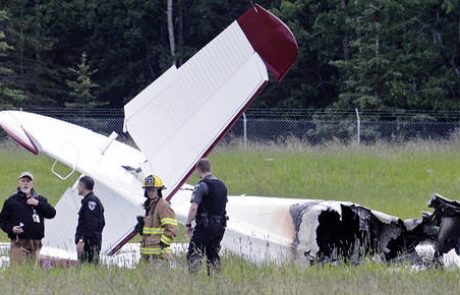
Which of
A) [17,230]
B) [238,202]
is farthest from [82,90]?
[17,230]

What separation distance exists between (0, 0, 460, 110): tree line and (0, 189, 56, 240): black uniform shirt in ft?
79.7

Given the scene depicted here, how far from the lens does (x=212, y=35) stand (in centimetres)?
4481

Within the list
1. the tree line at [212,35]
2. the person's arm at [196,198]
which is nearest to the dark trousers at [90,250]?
the person's arm at [196,198]

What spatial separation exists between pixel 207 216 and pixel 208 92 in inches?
92.0

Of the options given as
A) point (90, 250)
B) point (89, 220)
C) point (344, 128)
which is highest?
point (89, 220)

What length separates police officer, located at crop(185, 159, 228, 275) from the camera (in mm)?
11305

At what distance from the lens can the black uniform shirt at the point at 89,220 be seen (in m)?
11.9

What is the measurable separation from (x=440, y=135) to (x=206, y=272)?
71.9ft

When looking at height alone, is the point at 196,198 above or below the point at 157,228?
above

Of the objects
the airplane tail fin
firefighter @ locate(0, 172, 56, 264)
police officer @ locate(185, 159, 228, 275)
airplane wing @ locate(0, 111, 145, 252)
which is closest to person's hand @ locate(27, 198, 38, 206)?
firefighter @ locate(0, 172, 56, 264)

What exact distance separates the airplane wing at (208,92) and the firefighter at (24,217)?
1.48 meters

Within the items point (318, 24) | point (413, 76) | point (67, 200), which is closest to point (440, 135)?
point (413, 76)

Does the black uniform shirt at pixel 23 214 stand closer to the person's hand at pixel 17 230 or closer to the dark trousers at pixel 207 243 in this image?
the person's hand at pixel 17 230

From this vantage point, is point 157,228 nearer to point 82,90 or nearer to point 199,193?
point 199,193
